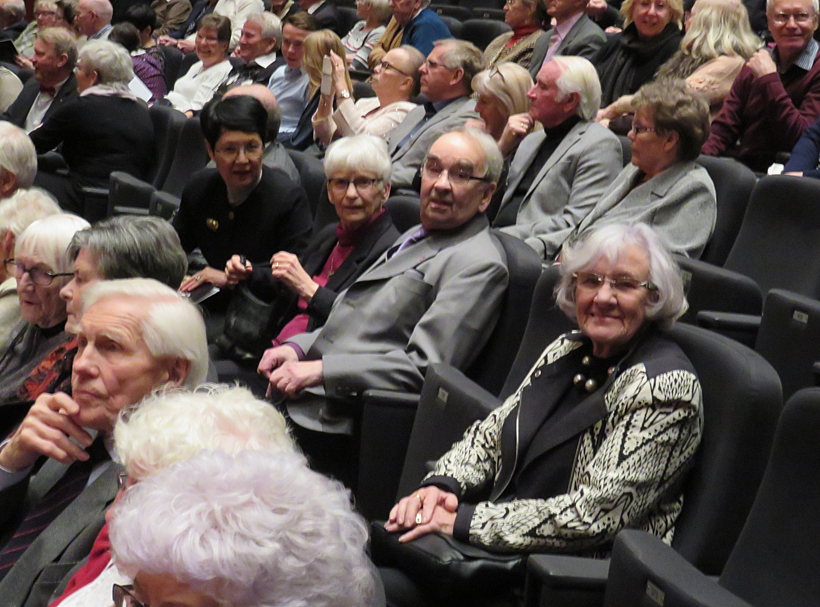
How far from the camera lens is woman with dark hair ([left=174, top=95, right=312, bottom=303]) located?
119 inches

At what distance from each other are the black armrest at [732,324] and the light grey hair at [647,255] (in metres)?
0.54

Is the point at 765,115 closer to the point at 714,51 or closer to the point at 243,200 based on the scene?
the point at 714,51

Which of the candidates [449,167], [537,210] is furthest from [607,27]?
[449,167]

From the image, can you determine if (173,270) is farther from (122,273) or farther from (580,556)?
(580,556)

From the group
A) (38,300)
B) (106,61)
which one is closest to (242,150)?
(38,300)

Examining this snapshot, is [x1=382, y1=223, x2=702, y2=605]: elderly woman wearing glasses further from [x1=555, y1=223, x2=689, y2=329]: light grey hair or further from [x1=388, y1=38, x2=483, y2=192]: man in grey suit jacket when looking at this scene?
[x1=388, y1=38, x2=483, y2=192]: man in grey suit jacket

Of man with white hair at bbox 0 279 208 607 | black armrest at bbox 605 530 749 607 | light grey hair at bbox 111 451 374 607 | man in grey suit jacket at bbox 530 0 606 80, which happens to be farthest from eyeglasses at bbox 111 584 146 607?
man in grey suit jacket at bbox 530 0 606 80

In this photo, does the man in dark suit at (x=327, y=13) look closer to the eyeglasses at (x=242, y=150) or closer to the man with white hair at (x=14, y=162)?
the man with white hair at (x=14, y=162)

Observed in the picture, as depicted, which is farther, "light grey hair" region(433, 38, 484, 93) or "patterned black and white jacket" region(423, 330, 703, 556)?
"light grey hair" region(433, 38, 484, 93)

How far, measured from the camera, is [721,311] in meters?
2.56

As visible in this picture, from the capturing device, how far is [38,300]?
2.31m

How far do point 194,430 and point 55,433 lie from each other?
44cm

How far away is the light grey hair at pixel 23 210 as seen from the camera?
2.70m

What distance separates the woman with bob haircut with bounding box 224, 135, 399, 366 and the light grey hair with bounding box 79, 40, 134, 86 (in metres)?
2.28
